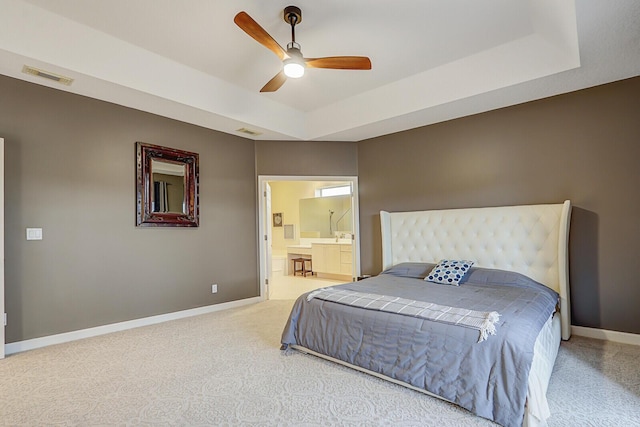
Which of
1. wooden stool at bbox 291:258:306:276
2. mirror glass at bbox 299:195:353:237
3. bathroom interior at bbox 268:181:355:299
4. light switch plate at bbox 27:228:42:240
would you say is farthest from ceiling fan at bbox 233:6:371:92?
wooden stool at bbox 291:258:306:276

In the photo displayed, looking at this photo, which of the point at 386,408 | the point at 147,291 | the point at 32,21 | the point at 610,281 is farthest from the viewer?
the point at 147,291

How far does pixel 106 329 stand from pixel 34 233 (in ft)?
4.09

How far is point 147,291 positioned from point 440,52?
4.30 metres

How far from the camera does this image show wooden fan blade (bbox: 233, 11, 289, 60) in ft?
7.44

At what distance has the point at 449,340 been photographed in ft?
7.10

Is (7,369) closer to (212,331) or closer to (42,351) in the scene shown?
(42,351)

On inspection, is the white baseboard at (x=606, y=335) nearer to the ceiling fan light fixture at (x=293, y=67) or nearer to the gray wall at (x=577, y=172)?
the gray wall at (x=577, y=172)

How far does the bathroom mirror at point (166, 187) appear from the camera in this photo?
3998 millimetres

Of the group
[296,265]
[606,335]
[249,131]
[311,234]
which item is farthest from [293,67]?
[296,265]

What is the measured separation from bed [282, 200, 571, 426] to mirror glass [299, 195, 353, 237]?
317cm

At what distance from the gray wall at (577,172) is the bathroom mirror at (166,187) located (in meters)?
3.26

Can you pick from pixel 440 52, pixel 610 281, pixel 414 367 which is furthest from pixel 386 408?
pixel 440 52

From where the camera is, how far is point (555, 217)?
3.43 meters

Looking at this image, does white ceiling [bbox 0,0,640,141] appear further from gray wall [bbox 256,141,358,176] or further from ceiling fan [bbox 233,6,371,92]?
gray wall [bbox 256,141,358,176]
